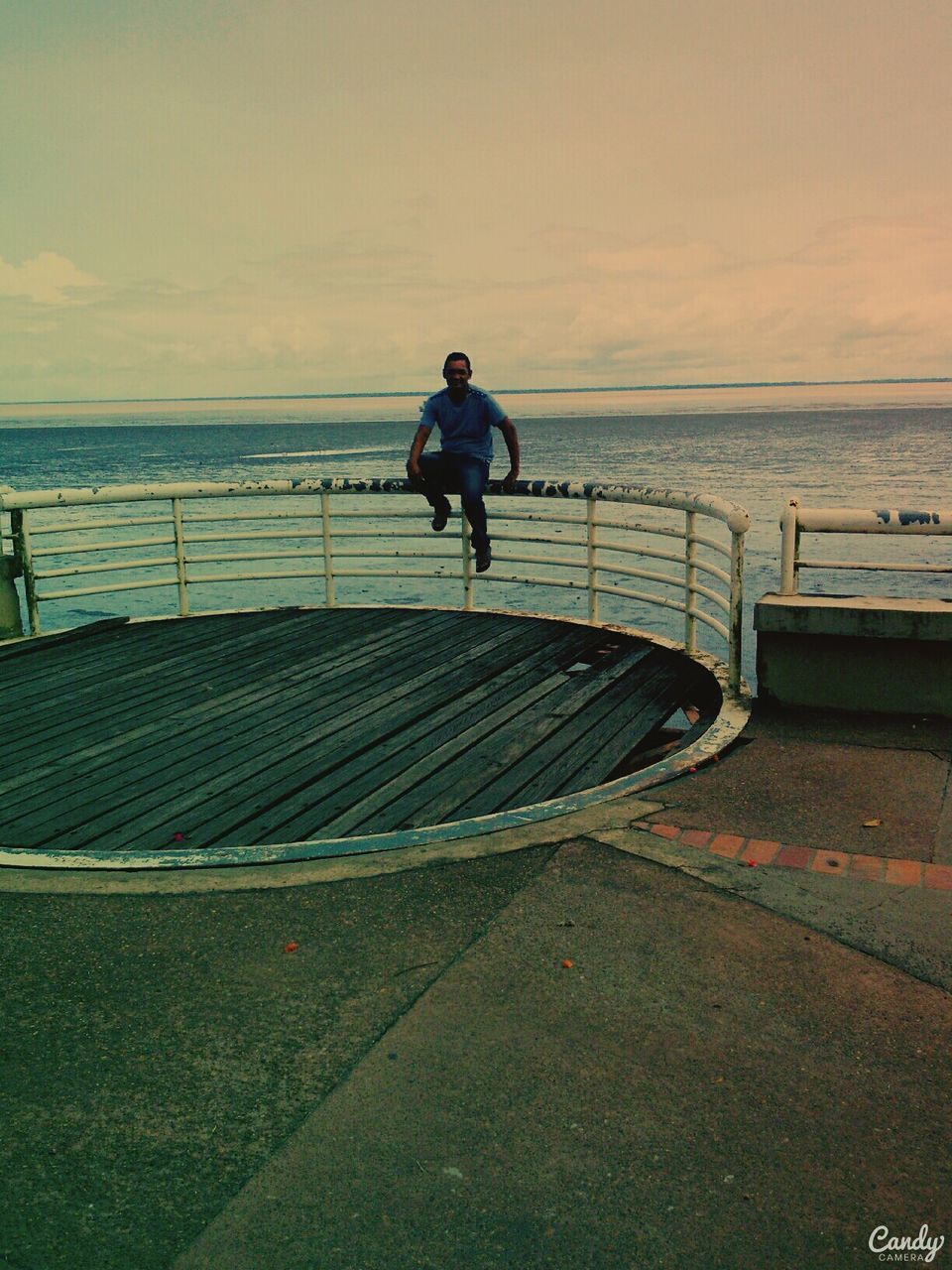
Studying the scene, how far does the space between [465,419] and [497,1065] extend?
20.5 ft

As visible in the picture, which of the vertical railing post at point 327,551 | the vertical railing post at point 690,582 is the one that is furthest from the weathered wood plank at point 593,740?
the vertical railing post at point 327,551

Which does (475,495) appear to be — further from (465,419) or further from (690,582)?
(690,582)

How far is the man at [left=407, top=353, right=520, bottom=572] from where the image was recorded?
27.7 feet

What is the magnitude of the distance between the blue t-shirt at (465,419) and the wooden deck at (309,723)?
56.9 inches

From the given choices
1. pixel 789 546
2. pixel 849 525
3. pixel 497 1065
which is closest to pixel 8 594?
pixel 789 546

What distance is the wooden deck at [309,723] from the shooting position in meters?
4.90

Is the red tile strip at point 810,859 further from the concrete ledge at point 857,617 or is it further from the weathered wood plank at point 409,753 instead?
the concrete ledge at point 857,617

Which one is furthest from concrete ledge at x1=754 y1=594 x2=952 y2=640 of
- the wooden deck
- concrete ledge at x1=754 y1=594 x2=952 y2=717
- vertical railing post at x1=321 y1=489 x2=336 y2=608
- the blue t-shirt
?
vertical railing post at x1=321 y1=489 x2=336 y2=608

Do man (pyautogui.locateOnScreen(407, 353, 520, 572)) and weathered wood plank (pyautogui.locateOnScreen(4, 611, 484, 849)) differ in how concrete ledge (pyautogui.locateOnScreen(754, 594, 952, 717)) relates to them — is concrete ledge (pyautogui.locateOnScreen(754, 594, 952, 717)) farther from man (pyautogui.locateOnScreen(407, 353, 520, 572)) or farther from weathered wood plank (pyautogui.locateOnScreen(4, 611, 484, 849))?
man (pyautogui.locateOnScreen(407, 353, 520, 572))

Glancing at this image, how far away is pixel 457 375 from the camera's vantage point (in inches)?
327

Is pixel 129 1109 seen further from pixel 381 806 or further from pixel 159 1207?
pixel 381 806

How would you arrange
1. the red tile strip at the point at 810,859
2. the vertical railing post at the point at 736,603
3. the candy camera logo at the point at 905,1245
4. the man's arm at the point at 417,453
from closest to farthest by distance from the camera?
the candy camera logo at the point at 905,1245 < the red tile strip at the point at 810,859 < the vertical railing post at the point at 736,603 < the man's arm at the point at 417,453

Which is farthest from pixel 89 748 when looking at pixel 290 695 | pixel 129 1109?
pixel 129 1109

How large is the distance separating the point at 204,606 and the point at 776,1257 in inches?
764
